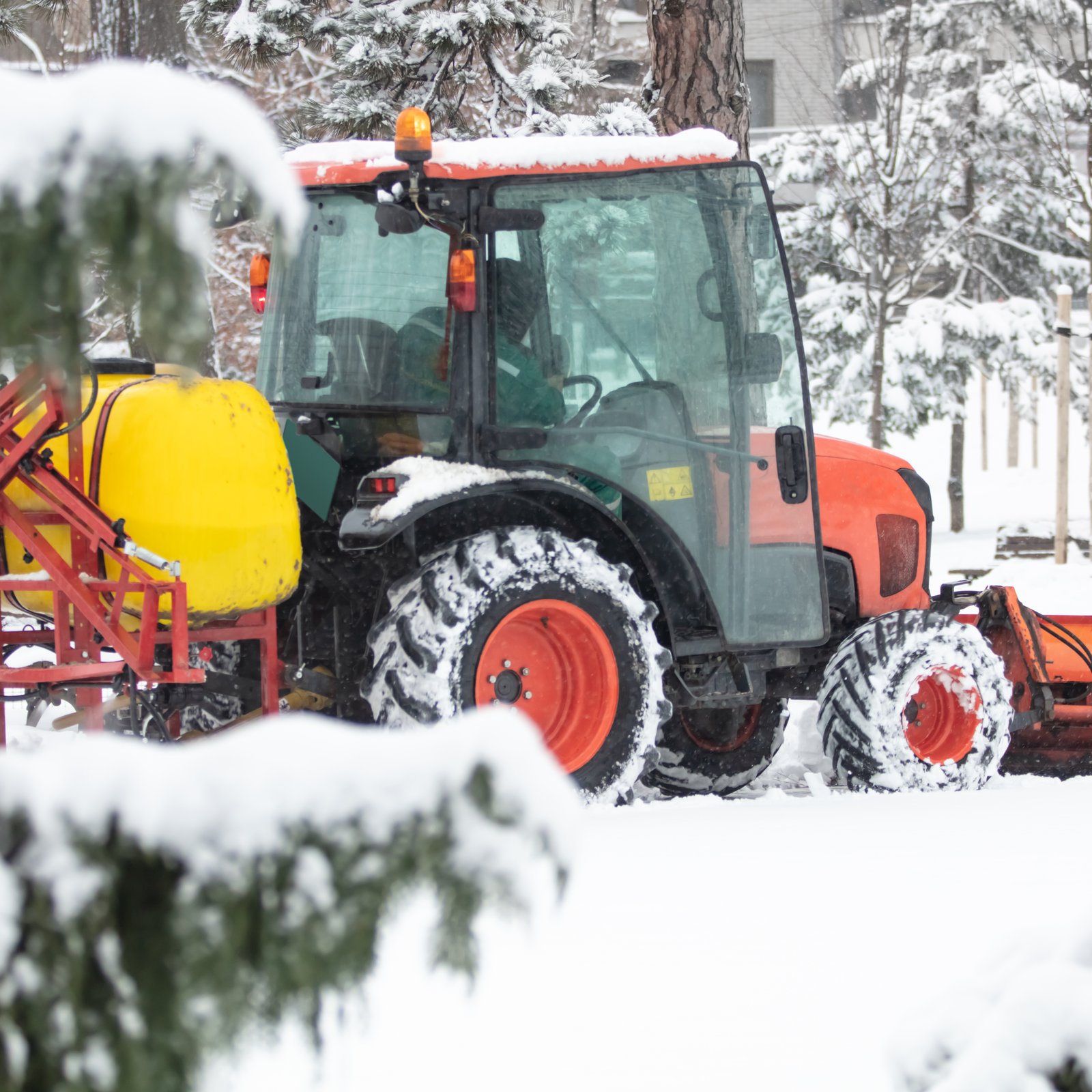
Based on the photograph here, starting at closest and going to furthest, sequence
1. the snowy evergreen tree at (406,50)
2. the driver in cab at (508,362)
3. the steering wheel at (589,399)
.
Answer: the driver in cab at (508,362) < the steering wheel at (589,399) < the snowy evergreen tree at (406,50)

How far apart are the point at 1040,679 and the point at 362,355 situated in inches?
123

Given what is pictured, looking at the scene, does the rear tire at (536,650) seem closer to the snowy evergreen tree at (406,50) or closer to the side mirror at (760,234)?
the side mirror at (760,234)

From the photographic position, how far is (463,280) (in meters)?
4.61

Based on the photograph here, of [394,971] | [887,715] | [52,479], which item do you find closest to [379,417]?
[52,479]

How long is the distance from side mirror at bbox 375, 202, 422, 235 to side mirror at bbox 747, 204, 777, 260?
4.41 ft

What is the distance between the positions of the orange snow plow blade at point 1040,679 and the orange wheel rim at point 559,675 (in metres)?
1.94

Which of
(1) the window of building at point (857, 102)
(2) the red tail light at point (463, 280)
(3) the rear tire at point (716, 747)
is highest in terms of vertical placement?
(1) the window of building at point (857, 102)

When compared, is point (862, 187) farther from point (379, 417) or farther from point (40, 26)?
point (379, 417)

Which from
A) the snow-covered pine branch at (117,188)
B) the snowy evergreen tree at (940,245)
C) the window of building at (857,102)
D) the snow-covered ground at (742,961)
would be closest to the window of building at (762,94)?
the snowy evergreen tree at (940,245)

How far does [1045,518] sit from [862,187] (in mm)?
6469

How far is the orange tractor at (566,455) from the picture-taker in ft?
15.0

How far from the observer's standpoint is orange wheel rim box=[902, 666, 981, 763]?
5.58 metres

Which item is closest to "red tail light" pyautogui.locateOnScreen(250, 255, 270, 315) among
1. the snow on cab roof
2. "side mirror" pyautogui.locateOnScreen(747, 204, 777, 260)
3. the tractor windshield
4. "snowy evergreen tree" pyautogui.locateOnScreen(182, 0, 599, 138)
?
the snow on cab roof

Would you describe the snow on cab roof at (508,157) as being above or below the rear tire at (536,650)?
above
